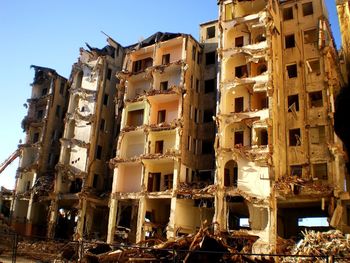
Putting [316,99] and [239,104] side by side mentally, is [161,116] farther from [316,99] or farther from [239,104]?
[316,99]

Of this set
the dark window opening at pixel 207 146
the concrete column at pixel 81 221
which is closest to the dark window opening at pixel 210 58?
the dark window opening at pixel 207 146

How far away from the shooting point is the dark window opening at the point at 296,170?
34.7 m

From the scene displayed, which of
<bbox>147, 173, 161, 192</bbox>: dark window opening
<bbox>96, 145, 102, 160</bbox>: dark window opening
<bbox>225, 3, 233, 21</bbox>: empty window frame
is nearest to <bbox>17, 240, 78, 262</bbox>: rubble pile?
<bbox>147, 173, 161, 192</bbox>: dark window opening

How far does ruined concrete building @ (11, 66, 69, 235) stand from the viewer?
48.8 meters

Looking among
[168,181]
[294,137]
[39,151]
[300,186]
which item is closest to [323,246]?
[300,186]

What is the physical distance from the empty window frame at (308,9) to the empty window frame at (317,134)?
13.0 metres

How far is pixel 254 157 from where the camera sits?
1323 inches

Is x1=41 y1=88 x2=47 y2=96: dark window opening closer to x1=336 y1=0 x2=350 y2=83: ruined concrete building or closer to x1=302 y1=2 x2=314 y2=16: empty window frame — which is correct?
x1=302 y1=2 x2=314 y2=16: empty window frame

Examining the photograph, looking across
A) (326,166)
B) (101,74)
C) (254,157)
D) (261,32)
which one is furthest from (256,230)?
(101,74)

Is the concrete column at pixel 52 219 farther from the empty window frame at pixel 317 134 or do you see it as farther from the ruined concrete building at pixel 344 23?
the ruined concrete building at pixel 344 23

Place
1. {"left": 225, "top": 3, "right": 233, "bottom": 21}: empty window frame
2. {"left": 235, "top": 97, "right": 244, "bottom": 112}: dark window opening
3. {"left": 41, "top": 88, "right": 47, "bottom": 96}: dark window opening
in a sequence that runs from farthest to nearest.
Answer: {"left": 41, "top": 88, "right": 47, "bottom": 96}: dark window opening → {"left": 225, "top": 3, "right": 233, "bottom": 21}: empty window frame → {"left": 235, "top": 97, "right": 244, "bottom": 112}: dark window opening

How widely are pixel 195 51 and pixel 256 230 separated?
23.0 metres

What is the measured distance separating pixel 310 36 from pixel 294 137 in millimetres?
11059

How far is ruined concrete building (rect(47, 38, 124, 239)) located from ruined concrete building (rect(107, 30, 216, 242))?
4533 millimetres
